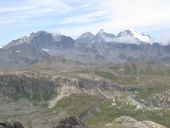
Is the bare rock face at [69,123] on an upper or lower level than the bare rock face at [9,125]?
lower

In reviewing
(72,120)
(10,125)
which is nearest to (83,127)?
(72,120)

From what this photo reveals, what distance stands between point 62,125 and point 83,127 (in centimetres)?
950

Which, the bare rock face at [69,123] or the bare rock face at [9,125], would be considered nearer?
the bare rock face at [9,125]

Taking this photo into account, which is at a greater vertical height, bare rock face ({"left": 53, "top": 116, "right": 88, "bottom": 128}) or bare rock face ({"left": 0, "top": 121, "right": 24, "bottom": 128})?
bare rock face ({"left": 0, "top": 121, "right": 24, "bottom": 128})

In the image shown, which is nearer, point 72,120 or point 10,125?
point 10,125

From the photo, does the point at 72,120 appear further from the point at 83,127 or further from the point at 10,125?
the point at 10,125

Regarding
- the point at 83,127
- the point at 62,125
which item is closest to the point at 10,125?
the point at 62,125

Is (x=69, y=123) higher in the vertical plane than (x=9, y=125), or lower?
lower

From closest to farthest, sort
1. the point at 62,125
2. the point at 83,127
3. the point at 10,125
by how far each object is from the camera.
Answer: the point at 10,125 → the point at 62,125 → the point at 83,127

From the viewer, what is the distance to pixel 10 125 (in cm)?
9938

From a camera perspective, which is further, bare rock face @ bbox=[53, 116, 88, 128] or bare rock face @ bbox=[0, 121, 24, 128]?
bare rock face @ bbox=[53, 116, 88, 128]

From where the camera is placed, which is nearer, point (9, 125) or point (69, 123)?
point (9, 125)

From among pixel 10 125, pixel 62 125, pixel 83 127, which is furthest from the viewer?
pixel 83 127

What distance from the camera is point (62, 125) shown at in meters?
121
